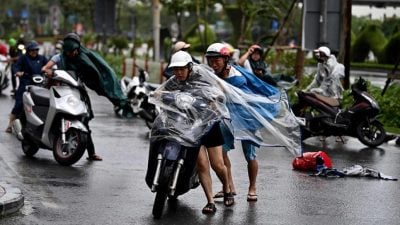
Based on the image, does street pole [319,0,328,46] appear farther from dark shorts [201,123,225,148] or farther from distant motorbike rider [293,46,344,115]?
dark shorts [201,123,225,148]

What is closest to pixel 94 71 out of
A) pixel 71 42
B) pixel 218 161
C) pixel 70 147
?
pixel 71 42

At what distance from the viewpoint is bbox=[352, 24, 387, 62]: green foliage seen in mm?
47875

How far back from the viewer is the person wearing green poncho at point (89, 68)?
14125 millimetres

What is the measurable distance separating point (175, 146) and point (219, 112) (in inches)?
24.5

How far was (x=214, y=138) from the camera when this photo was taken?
400 inches

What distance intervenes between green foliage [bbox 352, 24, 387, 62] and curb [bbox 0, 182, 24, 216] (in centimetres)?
3828

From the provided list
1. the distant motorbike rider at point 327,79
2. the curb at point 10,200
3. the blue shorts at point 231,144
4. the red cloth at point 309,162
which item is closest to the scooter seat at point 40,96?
the red cloth at point 309,162

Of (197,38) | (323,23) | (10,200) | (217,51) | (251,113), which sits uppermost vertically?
(217,51)

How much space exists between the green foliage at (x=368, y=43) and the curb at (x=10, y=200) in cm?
3828

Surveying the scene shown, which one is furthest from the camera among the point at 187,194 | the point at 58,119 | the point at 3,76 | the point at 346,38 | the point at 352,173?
the point at 3,76

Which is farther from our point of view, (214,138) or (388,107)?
(388,107)

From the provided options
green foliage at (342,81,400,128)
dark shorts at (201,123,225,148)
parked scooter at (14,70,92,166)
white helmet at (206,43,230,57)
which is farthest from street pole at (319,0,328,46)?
dark shorts at (201,123,225,148)

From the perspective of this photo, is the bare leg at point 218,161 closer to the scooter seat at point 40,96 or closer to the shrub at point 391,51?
the scooter seat at point 40,96

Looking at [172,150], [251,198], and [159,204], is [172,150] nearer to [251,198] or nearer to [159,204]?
[159,204]
